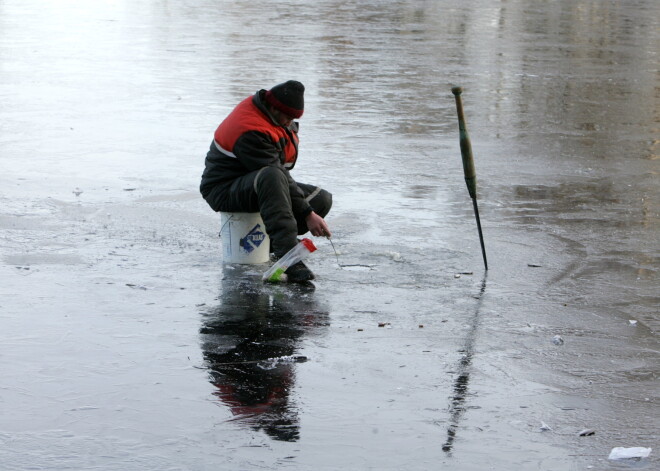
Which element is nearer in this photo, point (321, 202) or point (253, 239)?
point (253, 239)

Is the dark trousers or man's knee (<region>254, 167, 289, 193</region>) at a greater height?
man's knee (<region>254, 167, 289, 193</region>)

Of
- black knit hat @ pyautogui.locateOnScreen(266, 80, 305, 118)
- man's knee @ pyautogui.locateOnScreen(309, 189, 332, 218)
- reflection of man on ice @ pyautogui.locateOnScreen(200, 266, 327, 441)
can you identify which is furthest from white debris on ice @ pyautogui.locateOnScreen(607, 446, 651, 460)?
man's knee @ pyautogui.locateOnScreen(309, 189, 332, 218)

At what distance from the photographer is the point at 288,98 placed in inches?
274

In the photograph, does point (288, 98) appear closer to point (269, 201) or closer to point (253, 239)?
point (269, 201)

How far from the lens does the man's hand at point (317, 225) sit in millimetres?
7043

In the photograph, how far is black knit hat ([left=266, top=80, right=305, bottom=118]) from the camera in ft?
22.8

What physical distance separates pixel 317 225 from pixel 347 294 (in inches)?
25.0

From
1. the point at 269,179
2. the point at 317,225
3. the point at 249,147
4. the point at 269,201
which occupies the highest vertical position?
the point at 249,147

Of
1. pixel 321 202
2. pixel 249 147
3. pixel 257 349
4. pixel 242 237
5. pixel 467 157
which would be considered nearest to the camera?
pixel 257 349

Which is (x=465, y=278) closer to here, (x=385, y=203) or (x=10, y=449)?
(x=385, y=203)

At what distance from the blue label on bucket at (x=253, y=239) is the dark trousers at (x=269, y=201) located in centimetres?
14

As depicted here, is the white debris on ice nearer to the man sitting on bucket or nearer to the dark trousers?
the man sitting on bucket

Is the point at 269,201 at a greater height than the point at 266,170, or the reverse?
the point at 266,170

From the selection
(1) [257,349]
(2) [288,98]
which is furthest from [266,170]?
(1) [257,349]
